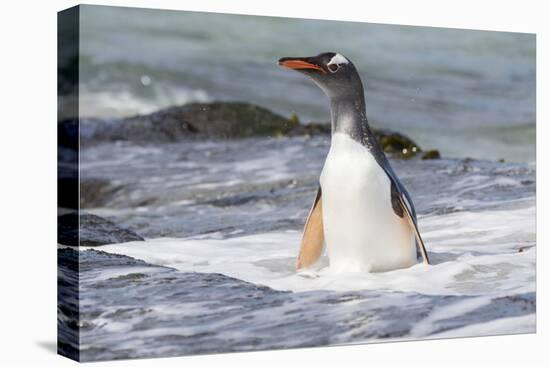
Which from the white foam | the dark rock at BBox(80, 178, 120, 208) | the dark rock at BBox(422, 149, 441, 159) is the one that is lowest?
the white foam

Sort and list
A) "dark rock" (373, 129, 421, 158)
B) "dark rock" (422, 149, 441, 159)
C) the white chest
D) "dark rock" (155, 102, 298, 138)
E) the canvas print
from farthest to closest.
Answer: "dark rock" (422, 149, 441, 159) < "dark rock" (373, 129, 421, 158) < "dark rock" (155, 102, 298, 138) < the white chest < the canvas print

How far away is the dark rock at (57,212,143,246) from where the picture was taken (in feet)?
22.9

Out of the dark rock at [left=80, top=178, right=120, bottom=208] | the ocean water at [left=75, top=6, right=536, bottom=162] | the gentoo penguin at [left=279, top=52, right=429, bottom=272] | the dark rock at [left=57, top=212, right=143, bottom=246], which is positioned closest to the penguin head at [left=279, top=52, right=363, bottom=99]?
the gentoo penguin at [left=279, top=52, right=429, bottom=272]

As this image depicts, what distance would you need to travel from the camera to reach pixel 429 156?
8.35 metres

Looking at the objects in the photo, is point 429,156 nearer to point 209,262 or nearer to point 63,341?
point 209,262

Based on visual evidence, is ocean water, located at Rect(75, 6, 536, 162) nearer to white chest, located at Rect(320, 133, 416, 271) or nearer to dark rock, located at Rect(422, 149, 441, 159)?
dark rock, located at Rect(422, 149, 441, 159)

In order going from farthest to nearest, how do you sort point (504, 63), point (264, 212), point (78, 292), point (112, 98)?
point (504, 63) → point (264, 212) → point (112, 98) → point (78, 292)

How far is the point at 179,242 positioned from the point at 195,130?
834mm

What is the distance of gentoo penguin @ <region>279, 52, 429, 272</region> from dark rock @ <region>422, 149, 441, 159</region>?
69 cm

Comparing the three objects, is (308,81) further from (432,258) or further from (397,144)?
(432,258)

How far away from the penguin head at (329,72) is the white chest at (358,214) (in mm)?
305

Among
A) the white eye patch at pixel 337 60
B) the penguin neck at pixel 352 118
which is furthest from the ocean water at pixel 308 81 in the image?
the penguin neck at pixel 352 118

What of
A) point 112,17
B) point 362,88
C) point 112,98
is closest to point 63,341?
point 112,98

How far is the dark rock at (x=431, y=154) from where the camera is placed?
835 centimetres
